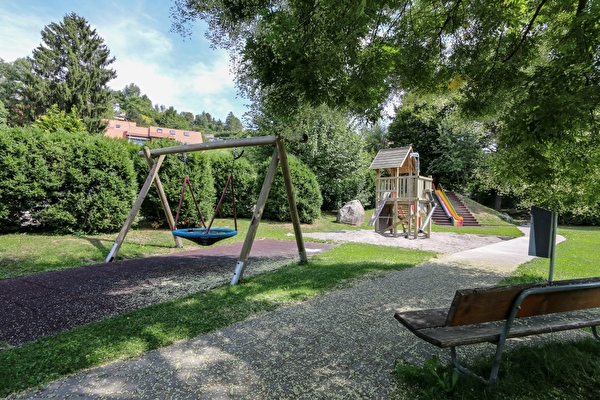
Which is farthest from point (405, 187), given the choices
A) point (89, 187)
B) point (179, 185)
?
point (89, 187)

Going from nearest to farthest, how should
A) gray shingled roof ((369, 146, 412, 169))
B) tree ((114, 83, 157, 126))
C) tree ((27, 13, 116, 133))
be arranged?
gray shingled roof ((369, 146, 412, 169)), tree ((27, 13, 116, 133)), tree ((114, 83, 157, 126))

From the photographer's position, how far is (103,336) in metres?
2.97

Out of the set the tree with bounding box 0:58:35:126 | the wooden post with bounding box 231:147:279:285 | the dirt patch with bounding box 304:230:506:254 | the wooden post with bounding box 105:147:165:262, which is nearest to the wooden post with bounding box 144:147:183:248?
the wooden post with bounding box 105:147:165:262

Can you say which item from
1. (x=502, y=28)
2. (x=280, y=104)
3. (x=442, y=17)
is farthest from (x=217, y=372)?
(x=502, y=28)

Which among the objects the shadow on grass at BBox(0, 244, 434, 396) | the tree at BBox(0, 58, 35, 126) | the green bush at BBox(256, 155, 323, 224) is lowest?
the shadow on grass at BBox(0, 244, 434, 396)

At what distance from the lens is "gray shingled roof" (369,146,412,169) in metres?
12.2

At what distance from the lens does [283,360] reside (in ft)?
8.30

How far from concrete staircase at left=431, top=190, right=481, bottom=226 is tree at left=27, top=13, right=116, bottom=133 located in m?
32.2

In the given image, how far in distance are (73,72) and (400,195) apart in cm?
3496

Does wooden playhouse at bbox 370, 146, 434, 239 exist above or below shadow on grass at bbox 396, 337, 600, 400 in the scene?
above

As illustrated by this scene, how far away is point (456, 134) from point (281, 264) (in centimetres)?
2312

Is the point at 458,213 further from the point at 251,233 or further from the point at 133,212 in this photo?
the point at 133,212

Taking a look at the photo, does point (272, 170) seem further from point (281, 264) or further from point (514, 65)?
point (514, 65)

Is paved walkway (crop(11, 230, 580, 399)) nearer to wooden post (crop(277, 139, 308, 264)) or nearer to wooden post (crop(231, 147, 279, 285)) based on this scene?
wooden post (crop(231, 147, 279, 285))
